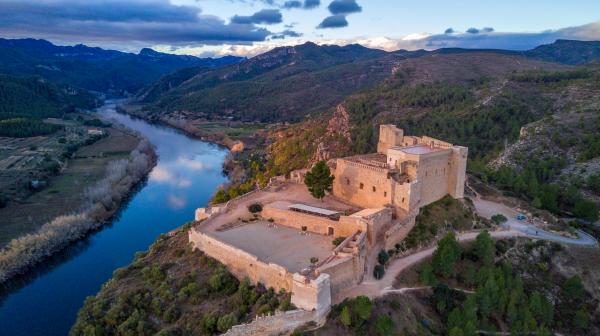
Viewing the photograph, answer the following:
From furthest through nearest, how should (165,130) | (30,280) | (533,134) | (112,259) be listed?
(165,130)
(533,134)
(112,259)
(30,280)

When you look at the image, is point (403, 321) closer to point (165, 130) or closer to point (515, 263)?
point (515, 263)

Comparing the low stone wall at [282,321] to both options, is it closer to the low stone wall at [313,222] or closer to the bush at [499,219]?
the low stone wall at [313,222]

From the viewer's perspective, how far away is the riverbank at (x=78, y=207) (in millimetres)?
34375

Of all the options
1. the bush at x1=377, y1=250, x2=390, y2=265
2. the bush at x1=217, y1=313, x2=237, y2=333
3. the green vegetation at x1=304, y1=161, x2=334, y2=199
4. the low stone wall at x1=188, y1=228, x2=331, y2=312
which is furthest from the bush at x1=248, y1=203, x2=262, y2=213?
the bush at x1=217, y1=313, x2=237, y2=333

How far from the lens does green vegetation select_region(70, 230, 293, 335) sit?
64.7 ft

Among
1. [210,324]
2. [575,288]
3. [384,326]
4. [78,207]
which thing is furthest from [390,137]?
[78,207]

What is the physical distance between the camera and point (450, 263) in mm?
22453

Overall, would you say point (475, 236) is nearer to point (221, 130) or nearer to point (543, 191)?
point (543, 191)

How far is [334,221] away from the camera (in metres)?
24.0

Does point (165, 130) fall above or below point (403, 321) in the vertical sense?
below

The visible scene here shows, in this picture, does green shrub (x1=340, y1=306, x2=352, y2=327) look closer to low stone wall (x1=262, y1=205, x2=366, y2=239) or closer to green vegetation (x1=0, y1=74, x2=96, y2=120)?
low stone wall (x1=262, y1=205, x2=366, y2=239)

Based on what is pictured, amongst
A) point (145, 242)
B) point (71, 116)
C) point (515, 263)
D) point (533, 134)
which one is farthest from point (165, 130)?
point (515, 263)

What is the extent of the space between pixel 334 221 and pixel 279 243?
3.07m

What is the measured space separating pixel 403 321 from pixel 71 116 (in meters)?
101
